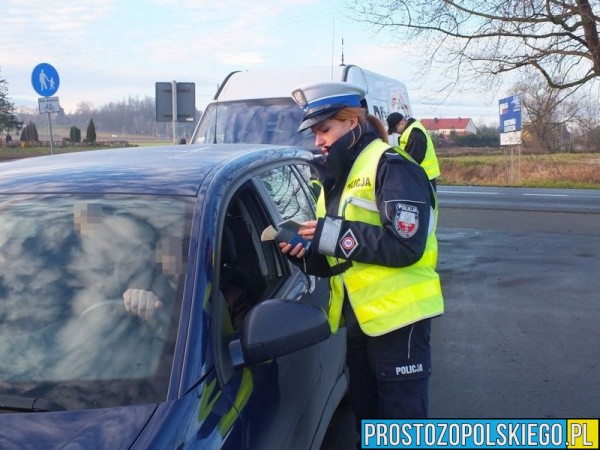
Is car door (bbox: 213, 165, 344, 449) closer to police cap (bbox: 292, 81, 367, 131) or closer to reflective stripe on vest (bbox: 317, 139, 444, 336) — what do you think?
reflective stripe on vest (bbox: 317, 139, 444, 336)

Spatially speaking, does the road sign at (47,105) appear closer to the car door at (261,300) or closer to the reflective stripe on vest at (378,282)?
the car door at (261,300)

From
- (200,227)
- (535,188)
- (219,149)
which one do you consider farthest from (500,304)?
(535,188)

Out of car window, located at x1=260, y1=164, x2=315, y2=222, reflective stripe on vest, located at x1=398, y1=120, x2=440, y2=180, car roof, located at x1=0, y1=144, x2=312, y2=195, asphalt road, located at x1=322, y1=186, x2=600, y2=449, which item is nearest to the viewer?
car roof, located at x1=0, y1=144, x2=312, y2=195

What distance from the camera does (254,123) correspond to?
9.46 m

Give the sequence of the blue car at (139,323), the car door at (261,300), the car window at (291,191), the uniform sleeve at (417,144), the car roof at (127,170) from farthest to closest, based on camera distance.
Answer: the uniform sleeve at (417,144) < the car window at (291,191) < the car roof at (127,170) < the car door at (261,300) < the blue car at (139,323)

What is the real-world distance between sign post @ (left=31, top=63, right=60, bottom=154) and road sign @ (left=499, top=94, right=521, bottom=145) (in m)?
15.4

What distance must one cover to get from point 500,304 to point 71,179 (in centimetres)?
502

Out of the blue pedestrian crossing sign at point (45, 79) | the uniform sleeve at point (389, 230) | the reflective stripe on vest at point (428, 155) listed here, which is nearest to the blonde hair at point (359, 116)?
the uniform sleeve at point (389, 230)

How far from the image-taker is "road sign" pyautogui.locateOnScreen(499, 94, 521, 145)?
891 inches

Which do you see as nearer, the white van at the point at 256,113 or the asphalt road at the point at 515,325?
the asphalt road at the point at 515,325

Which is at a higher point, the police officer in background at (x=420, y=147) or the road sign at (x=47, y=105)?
the road sign at (x=47, y=105)

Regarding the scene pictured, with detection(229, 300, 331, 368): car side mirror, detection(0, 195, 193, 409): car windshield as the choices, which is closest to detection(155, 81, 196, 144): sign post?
detection(0, 195, 193, 409): car windshield

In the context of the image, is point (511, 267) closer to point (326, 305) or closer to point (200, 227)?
point (326, 305)

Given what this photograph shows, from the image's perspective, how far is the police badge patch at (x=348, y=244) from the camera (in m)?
2.45
